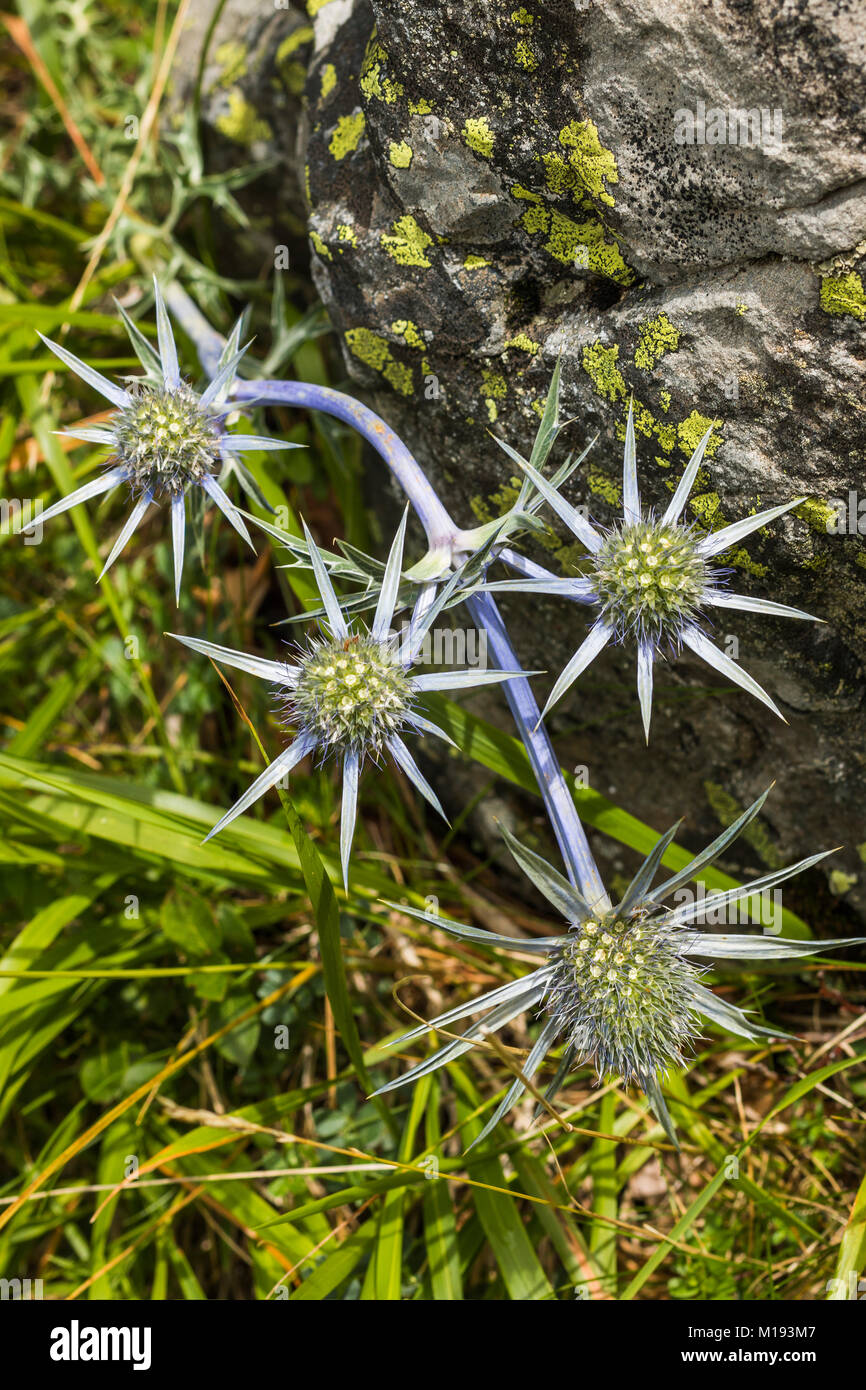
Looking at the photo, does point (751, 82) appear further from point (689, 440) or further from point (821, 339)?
point (689, 440)

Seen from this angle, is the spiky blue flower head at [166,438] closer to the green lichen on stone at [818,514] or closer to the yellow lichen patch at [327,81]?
the yellow lichen patch at [327,81]

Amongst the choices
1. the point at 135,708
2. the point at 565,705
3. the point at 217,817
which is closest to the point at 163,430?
the point at 217,817

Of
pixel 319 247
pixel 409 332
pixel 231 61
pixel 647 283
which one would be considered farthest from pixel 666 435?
pixel 231 61

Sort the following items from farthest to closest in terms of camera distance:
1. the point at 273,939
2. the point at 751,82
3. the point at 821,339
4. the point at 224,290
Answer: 1. the point at 224,290
2. the point at 273,939
3. the point at 821,339
4. the point at 751,82

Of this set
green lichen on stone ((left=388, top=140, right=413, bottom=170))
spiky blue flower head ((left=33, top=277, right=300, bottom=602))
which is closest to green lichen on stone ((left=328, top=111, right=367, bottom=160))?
green lichen on stone ((left=388, top=140, right=413, bottom=170))

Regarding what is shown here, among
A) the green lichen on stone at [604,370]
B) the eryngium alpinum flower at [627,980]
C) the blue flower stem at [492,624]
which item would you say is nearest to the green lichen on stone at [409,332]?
the blue flower stem at [492,624]

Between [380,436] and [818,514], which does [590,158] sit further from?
[818,514]
